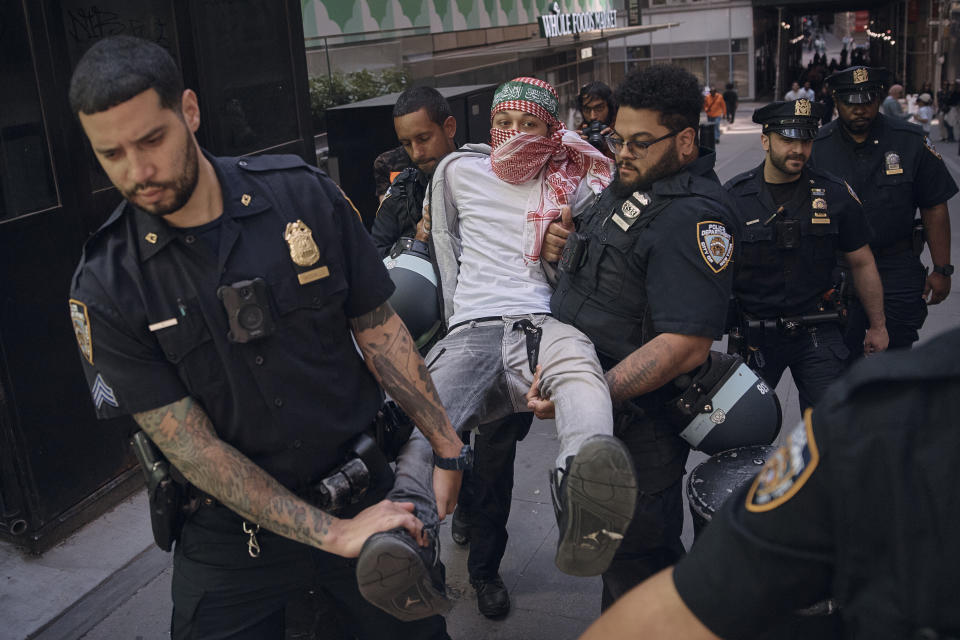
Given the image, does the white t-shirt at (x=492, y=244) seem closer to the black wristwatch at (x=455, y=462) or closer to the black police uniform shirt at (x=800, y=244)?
the black wristwatch at (x=455, y=462)

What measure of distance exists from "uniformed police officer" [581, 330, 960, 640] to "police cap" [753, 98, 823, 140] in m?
3.41

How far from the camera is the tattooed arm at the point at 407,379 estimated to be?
244 cm

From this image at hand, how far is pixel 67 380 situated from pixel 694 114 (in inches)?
133

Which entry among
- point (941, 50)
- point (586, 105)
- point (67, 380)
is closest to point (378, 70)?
point (586, 105)

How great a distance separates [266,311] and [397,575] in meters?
0.73

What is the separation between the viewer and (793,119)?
4238mm

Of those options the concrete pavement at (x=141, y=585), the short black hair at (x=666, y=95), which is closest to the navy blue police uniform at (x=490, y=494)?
the concrete pavement at (x=141, y=585)

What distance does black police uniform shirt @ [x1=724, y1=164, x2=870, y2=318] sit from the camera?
4.17 m

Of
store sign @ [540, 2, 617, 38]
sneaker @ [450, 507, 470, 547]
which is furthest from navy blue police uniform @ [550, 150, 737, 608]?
store sign @ [540, 2, 617, 38]

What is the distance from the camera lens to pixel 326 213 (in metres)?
2.34

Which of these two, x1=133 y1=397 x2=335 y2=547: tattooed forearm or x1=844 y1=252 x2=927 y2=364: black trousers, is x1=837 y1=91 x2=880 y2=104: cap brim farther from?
x1=133 y1=397 x2=335 y2=547: tattooed forearm

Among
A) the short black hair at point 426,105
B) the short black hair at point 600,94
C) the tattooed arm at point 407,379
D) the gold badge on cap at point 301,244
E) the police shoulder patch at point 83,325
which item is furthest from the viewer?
the short black hair at point 600,94

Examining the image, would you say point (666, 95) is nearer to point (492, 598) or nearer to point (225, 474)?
point (225, 474)

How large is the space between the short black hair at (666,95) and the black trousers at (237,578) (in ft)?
5.85
